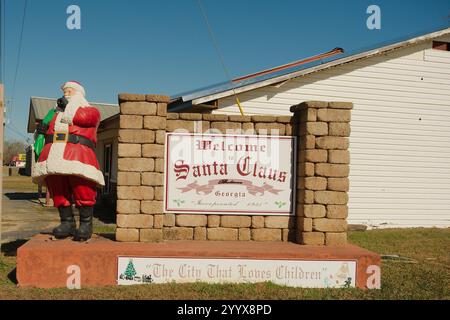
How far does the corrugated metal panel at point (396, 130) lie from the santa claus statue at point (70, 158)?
6.48m

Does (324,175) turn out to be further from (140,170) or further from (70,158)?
(70,158)

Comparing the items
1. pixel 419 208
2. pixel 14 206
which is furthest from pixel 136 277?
pixel 14 206

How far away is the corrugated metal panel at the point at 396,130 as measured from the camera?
11.5 meters

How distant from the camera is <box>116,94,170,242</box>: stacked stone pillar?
5.87 meters

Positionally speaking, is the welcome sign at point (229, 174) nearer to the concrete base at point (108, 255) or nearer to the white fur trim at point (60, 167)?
the concrete base at point (108, 255)

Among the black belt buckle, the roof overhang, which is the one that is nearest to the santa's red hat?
the black belt buckle

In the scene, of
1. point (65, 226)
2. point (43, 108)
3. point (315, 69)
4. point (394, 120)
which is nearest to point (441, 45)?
point (394, 120)

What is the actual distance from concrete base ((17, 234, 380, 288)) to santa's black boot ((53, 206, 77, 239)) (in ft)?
0.44

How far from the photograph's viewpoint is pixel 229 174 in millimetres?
6273

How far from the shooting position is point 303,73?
36.4 feet

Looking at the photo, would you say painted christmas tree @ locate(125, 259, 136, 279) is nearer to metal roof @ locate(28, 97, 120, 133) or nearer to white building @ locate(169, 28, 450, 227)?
white building @ locate(169, 28, 450, 227)

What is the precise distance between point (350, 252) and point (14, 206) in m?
13.5

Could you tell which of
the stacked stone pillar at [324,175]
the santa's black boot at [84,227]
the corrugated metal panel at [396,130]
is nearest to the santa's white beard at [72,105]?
the santa's black boot at [84,227]

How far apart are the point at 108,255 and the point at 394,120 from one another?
29.9 feet
